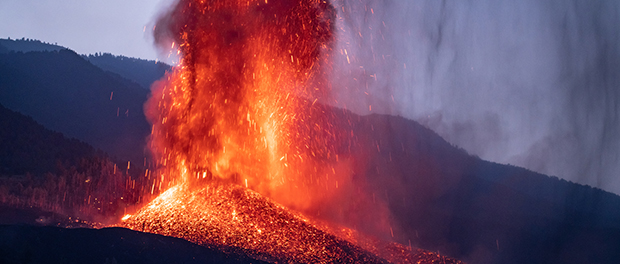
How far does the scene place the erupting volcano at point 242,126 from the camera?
12.6 meters

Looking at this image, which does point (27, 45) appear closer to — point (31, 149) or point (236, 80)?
point (31, 149)

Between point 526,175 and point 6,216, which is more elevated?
point 526,175

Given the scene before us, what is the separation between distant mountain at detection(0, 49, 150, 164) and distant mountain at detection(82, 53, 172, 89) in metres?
30.7

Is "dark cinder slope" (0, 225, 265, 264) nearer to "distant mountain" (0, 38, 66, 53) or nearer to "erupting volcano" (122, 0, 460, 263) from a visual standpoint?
"erupting volcano" (122, 0, 460, 263)

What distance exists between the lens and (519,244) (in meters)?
63.3

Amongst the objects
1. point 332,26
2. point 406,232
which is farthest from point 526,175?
point 332,26

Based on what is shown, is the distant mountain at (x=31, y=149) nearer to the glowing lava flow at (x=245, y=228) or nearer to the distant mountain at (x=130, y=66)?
the glowing lava flow at (x=245, y=228)

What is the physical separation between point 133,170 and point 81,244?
57.2m

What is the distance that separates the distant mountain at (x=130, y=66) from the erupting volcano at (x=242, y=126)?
487ft

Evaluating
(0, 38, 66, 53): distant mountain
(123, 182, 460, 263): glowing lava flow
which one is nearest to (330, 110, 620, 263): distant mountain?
(123, 182, 460, 263): glowing lava flow

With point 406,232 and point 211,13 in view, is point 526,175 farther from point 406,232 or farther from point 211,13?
point 211,13

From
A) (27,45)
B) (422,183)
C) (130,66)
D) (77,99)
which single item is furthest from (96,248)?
(27,45)

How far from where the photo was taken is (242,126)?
18.5 meters

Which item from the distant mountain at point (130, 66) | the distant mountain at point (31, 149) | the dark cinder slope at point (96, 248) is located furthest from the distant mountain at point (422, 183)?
the distant mountain at point (130, 66)
